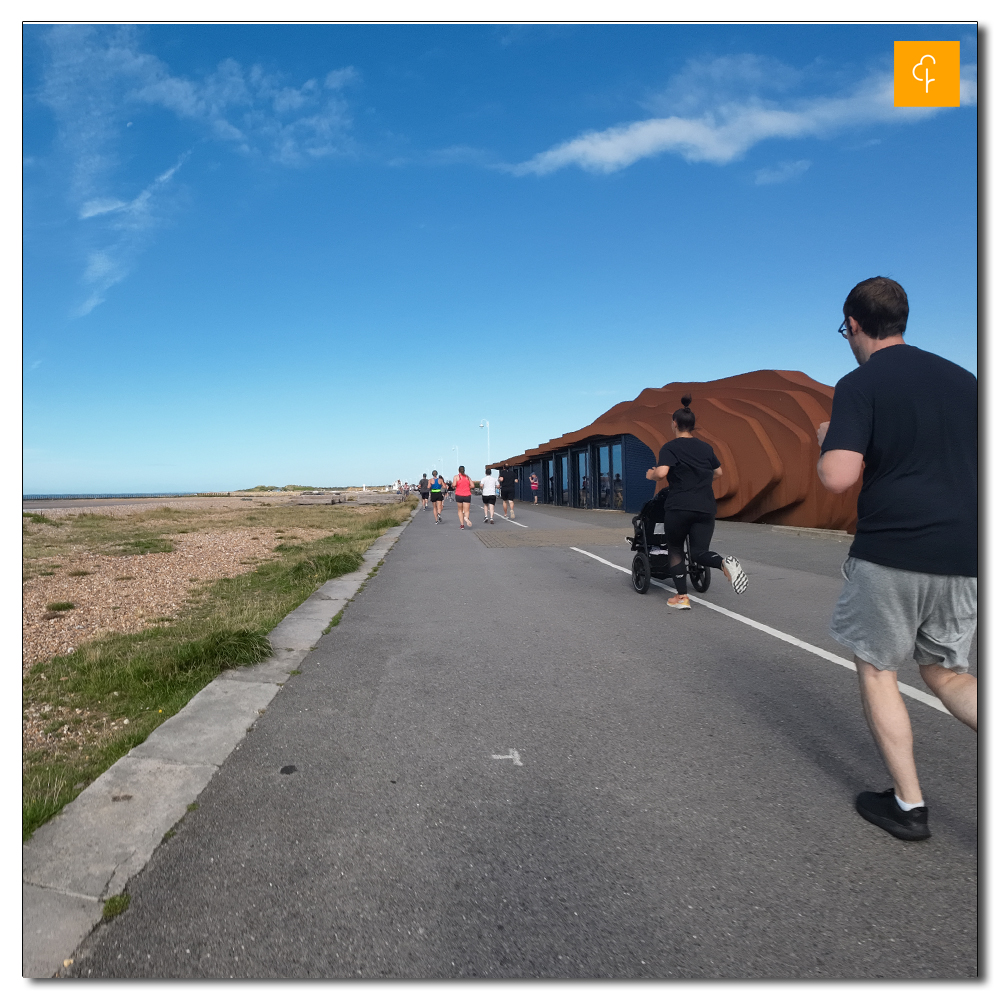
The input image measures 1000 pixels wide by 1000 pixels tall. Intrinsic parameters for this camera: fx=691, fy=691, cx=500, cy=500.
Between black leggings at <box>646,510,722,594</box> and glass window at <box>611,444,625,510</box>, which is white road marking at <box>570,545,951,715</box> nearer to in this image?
black leggings at <box>646,510,722,594</box>

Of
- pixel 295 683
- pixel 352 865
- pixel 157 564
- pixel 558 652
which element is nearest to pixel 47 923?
pixel 352 865

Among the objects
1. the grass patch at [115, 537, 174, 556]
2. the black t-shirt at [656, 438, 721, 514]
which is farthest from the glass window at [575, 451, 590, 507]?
the black t-shirt at [656, 438, 721, 514]

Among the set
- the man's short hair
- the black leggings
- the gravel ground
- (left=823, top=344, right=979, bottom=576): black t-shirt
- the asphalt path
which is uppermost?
the man's short hair

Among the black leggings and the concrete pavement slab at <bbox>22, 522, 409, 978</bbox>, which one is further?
the black leggings

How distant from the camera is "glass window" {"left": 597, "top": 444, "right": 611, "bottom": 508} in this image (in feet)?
102

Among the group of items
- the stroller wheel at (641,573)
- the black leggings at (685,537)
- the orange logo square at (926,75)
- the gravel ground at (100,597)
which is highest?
the orange logo square at (926,75)

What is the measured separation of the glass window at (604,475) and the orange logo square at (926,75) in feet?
94.8

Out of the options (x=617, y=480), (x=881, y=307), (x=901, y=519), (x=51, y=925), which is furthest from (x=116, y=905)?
(x=617, y=480)

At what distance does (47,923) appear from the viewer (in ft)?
6.59

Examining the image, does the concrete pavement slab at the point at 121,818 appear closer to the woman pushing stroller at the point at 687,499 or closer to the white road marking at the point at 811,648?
the white road marking at the point at 811,648

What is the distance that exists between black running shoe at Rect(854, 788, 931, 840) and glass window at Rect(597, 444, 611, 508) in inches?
1120

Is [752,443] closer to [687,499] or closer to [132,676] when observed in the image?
[687,499]

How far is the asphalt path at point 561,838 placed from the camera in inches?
75.8

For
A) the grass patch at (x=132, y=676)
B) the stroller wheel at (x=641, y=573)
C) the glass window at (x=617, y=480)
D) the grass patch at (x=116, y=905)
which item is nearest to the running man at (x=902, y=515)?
the grass patch at (x=116, y=905)
